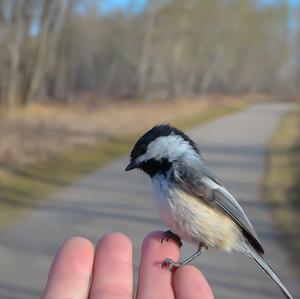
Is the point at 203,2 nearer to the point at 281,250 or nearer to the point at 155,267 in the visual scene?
the point at 281,250

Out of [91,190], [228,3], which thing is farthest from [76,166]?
[228,3]

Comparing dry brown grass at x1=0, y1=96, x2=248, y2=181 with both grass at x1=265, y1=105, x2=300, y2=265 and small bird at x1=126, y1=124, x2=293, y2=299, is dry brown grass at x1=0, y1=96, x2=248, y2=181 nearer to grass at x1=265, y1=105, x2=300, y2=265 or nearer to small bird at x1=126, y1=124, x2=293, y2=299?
grass at x1=265, y1=105, x2=300, y2=265

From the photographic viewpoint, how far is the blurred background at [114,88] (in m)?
8.74

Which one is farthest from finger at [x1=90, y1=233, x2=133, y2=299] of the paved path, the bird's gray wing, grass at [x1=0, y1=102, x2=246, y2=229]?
grass at [x1=0, y1=102, x2=246, y2=229]

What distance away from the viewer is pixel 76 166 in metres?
12.5

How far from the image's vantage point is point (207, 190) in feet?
8.72

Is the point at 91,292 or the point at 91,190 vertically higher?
the point at 91,292

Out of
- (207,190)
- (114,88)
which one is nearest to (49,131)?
(207,190)

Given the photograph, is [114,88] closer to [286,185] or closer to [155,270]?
[286,185]

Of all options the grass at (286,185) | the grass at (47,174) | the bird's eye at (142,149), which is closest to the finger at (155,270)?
the bird's eye at (142,149)

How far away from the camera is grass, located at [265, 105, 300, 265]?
7.44m

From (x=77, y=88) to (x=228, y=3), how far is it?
16357 millimetres

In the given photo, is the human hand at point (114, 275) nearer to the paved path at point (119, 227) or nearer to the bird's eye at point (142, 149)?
the bird's eye at point (142, 149)

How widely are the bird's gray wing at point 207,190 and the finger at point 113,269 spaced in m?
0.49
